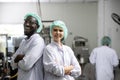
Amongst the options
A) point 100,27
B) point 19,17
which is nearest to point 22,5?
point 19,17

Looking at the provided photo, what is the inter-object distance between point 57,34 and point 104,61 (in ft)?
9.45

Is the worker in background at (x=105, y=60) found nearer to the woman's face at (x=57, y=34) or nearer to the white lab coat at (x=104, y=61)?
the white lab coat at (x=104, y=61)

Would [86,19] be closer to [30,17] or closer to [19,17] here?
[19,17]

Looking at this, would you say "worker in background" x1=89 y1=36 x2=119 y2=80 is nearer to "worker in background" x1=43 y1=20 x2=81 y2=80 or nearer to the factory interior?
the factory interior

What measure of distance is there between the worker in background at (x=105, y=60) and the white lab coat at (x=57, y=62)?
2.72 meters

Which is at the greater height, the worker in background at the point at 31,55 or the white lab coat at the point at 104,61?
the worker in background at the point at 31,55

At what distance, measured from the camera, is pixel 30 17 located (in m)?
2.25

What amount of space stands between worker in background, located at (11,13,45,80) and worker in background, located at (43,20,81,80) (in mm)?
80

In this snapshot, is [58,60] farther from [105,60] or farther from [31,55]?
[105,60]

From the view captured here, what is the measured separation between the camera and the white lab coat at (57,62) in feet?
6.66

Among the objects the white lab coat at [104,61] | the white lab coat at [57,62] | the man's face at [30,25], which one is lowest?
the white lab coat at [104,61]

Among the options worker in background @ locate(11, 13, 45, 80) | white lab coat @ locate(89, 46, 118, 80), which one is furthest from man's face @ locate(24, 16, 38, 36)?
white lab coat @ locate(89, 46, 118, 80)

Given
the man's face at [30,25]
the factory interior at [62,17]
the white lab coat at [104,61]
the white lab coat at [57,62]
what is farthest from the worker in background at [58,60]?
the factory interior at [62,17]

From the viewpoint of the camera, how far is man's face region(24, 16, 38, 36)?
87.8 inches
